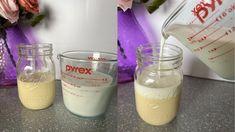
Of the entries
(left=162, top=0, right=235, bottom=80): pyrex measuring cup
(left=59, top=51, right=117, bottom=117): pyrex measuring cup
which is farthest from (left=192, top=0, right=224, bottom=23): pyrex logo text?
(left=59, top=51, right=117, bottom=117): pyrex measuring cup

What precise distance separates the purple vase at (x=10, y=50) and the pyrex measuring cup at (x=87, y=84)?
0.24 metres

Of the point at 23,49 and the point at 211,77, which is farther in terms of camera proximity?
the point at 211,77

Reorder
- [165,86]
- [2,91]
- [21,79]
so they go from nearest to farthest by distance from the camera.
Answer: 1. [165,86]
2. [21,79]
3. [2,91]

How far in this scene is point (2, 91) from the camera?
2.66ft

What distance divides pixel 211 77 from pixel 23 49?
553mm

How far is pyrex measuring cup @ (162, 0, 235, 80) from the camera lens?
1.77 feet

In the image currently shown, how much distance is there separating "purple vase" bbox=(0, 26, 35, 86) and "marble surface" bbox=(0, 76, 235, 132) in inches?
2.4

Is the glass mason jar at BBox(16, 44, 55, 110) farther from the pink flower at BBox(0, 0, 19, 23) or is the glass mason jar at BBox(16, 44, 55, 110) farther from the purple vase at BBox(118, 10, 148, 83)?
the purple vase at BBox(118, 10, 148, 83)

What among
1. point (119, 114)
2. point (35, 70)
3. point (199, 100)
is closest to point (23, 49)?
point (35, 70)

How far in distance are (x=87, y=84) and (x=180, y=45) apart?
13.2 inches

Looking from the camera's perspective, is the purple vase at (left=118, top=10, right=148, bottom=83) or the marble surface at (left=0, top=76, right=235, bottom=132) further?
the purple vase at (left=118, top=10, right=148, bottom=83)

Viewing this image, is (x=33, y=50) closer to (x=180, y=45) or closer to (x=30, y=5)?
(x=30, y=5)

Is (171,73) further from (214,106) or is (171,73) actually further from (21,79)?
(21,79)

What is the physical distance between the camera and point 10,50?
838 millimetres
